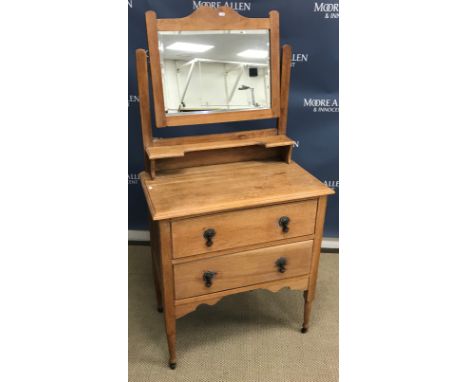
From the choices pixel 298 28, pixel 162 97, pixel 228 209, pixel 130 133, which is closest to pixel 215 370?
pixel 228 209

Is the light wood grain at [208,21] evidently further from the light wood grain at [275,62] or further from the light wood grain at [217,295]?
the light wood grain at [217,295]

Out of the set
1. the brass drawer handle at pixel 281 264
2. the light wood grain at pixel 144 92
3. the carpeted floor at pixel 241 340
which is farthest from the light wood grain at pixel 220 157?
the carpeted floor at pixel 241 340

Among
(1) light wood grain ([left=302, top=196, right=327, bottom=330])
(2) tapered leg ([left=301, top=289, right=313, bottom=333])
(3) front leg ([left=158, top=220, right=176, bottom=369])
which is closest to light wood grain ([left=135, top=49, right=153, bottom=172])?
(3) front leg ([left=158, top=220, right=176, bottom=369])

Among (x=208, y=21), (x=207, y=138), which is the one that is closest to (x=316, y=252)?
(x=207, y=138)

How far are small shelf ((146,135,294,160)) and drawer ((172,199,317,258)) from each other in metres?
0.35

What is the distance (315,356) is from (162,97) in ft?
4.72

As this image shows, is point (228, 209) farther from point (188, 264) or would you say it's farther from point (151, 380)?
point (151, 380)

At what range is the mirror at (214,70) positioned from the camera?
1.72 meters

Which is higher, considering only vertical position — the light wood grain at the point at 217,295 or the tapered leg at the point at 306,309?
the light wood grain at the point at 217,295

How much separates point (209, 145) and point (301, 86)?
825 millimetres

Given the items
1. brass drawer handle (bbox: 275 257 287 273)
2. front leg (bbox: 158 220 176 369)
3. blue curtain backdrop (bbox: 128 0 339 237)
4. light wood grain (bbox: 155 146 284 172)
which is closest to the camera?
front leg (bbox: 158 220 176 369)

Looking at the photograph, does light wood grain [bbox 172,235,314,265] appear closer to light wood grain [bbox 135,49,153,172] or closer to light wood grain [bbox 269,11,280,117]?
light wood grain [bbox 135,49,153,172]

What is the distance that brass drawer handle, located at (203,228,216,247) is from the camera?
156 cm

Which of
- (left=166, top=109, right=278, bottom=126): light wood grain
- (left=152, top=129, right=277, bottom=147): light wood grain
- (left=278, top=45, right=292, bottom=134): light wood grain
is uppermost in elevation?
(left=278, top=45, right=292, bottom=134): light wood grain
